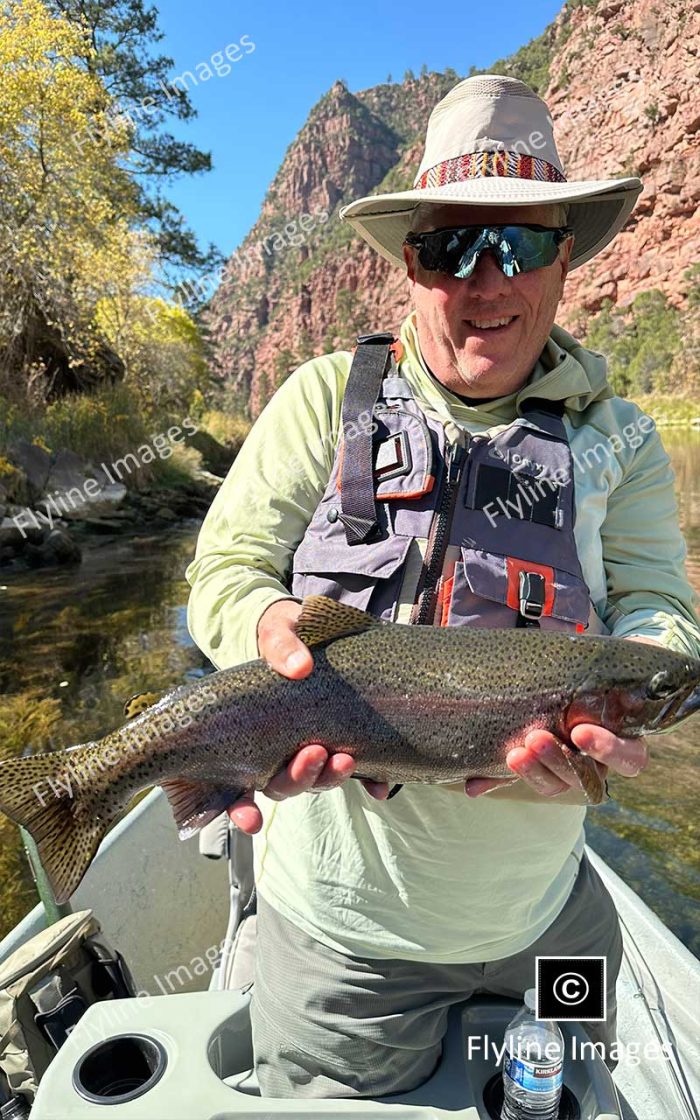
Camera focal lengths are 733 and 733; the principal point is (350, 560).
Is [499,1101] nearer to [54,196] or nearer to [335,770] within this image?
[335,770]

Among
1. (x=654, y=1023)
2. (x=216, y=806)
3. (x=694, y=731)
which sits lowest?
(x=694, y=731)

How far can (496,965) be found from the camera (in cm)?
243

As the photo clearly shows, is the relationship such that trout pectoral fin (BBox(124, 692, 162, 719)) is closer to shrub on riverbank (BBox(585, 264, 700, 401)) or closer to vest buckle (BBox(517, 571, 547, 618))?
vest buckle (BBox(517, 571, 547, 618))

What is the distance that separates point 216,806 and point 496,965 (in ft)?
3.57

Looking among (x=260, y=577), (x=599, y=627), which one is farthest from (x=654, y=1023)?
(x=260, y=577)

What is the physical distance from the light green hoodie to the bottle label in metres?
0.30

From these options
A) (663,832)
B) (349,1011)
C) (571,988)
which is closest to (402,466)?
(349,1011)

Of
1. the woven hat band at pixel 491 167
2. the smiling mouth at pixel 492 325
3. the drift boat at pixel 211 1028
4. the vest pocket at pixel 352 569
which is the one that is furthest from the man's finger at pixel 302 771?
the woven hat band at pixel 491 167

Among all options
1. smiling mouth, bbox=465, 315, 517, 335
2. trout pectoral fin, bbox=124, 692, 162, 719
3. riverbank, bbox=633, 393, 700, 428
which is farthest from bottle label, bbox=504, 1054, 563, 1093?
riverbank, bbox=633, 393, 700, 428

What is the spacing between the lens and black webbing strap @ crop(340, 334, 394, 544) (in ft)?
7.59

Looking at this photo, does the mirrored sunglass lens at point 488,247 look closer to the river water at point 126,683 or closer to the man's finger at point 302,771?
the man's finger at point 302,771

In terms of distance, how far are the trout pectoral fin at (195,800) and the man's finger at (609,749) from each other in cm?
102

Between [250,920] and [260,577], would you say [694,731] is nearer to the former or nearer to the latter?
[250,920]

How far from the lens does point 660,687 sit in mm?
2234
